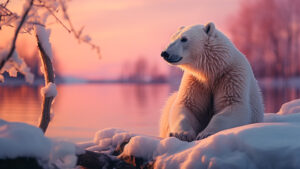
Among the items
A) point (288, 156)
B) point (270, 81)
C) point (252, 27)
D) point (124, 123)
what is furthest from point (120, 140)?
point (270, 81)

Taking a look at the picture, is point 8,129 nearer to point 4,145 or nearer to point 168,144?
point 4,145

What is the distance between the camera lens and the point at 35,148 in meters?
1.93

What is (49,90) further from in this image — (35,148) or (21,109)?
(21,109)

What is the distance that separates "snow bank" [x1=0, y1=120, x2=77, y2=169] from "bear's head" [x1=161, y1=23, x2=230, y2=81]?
5.07ft

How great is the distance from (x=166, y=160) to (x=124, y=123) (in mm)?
5143

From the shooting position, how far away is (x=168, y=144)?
100 inches

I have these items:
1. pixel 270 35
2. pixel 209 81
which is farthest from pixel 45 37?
pixel 270 35

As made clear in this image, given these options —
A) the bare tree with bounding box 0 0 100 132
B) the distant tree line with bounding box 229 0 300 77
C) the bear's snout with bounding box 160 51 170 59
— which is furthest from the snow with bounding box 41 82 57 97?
the distant tree line with bounding box 229 0 300 77

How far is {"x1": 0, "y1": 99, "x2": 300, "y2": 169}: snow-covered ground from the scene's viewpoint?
1.92 meters

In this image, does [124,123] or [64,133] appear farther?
[124,123]

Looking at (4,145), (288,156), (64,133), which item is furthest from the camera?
(64,133)

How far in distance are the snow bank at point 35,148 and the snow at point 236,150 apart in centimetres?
76

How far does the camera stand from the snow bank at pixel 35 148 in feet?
6.26

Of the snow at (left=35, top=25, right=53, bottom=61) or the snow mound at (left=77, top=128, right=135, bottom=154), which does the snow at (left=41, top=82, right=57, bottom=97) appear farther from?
the snow mound at (left=77, top=128, right=135, bottom=154)
